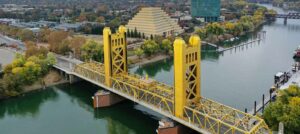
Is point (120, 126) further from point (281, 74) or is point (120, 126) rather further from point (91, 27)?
point (91, 27)

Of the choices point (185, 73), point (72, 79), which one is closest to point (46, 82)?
point (72, 79)

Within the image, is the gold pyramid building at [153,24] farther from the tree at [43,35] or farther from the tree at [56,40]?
the tree at [56,40]

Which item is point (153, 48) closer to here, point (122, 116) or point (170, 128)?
point (122, 116)

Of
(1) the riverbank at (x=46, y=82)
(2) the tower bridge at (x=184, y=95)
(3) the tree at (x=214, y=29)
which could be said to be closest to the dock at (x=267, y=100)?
(2) the tower bridge at (x=184, y=95)

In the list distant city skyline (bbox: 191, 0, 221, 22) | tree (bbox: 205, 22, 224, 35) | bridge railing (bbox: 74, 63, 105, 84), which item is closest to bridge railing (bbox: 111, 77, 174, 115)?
bridge railing (bbox: 74, 63, 105, 84)

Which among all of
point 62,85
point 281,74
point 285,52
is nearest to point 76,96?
point 62,85

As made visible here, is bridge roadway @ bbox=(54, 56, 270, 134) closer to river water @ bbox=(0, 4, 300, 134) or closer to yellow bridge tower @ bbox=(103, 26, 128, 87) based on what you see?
yellow bridge tower @ bbox=(103, 26, 128, 87)
